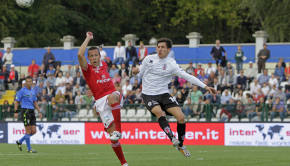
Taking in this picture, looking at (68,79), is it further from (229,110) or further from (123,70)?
(229,110)

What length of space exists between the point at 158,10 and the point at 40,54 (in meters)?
20.0

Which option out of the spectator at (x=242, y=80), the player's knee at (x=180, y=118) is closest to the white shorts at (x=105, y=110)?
the player's knee at (x=180, y=118)

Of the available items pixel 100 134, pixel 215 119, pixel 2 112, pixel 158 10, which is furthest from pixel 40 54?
pixel 158 10

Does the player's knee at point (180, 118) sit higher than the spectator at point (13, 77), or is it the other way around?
the spectator at point (13, 77)

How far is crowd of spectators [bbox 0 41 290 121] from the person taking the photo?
80.5 feet

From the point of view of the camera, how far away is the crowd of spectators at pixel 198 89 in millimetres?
24547

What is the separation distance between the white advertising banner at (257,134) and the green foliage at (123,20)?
23200 mm

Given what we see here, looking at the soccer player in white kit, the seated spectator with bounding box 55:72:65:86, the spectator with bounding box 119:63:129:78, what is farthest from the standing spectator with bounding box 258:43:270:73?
the soccer player in white kit

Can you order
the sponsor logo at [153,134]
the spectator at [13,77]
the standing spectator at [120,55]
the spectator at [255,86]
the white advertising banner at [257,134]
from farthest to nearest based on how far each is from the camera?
the spectator at [13,77], the standing spectator at [120,55], the spectator at [255,86], the sponsor logo at [153,134], the white advertising banner at [257,134]

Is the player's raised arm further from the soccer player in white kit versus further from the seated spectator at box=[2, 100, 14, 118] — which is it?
the seated spectator at box=[2, 100, 14, 118]

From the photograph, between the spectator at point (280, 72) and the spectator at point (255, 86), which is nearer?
the spectator at point (255, 86)

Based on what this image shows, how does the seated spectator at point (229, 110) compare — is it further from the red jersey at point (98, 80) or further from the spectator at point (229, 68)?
the red jersey at point (98, 80)

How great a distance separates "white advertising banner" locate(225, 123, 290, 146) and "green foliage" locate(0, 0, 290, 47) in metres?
23.2

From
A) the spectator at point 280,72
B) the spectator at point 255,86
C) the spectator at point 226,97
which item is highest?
the spectator at point 280,72
